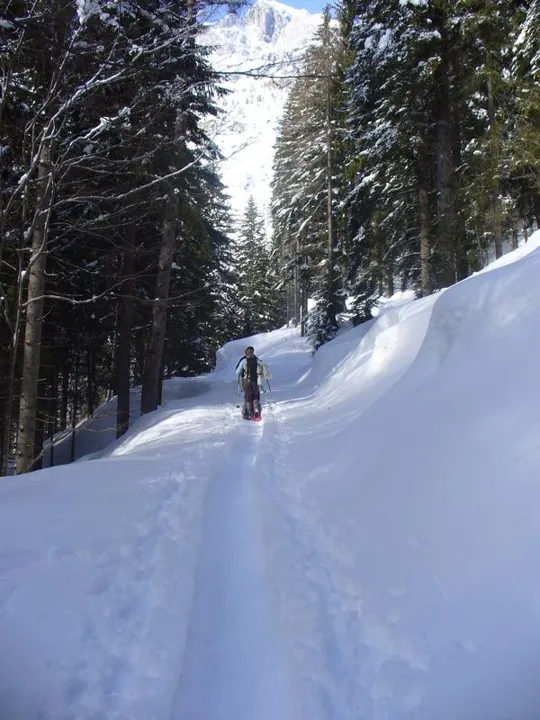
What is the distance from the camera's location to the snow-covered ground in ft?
8.29

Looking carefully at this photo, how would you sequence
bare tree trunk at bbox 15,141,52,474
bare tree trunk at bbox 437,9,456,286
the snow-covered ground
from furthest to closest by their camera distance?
bare tree trunk at bbox 437,9,456,286
bare tree trunk at bbox 15,141,52,474
the snow-covered ground

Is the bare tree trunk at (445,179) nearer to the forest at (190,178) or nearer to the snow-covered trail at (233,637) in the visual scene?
the forest at (190,178)

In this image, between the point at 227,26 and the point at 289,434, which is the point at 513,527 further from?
the point at 289,434

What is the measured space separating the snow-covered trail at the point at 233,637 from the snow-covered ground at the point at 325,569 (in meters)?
0.01

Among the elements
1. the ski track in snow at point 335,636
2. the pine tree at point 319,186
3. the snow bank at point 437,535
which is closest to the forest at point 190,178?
the pine tree at point 319,186

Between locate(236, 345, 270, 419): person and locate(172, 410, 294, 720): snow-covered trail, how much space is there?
7.01 metres

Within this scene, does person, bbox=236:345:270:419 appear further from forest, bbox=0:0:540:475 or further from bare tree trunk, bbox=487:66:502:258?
bare tree trunk, bbox=487:66:502:258

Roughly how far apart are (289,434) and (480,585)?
6354 millimetres

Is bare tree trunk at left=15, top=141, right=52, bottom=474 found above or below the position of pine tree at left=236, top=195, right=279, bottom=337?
below

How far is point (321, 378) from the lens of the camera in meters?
15.9

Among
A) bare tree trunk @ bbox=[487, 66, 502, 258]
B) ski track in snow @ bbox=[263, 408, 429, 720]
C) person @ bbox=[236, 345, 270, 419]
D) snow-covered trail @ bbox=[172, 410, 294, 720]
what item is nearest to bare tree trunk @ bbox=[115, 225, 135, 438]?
person @ bbox=[236, 345, 270, 419]

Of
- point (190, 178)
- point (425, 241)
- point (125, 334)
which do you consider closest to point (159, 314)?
point (125, 334)

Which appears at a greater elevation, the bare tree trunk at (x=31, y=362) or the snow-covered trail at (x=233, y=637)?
the bare tree trunk at (x=31, y=362)

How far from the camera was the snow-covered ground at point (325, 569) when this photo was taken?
2527 millimetres
